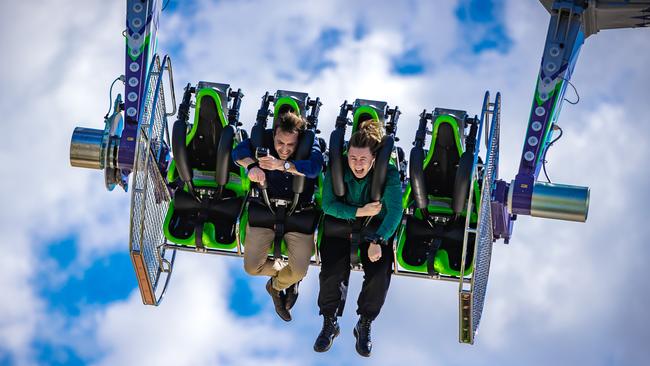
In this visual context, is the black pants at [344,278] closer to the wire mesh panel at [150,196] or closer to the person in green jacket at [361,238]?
the person in green jacket at [361,238]

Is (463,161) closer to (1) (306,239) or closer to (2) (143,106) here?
(1) (306,239)

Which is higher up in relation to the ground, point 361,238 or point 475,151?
point 475,151

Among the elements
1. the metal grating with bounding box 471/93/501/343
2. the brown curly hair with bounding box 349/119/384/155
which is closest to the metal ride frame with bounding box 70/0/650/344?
the metal grating with bounding box 471/93/501/343

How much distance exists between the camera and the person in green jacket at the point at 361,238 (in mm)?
17219

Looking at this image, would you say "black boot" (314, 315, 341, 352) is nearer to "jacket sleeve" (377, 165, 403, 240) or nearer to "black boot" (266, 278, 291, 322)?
"black boot" (266, 278, 291, 322)

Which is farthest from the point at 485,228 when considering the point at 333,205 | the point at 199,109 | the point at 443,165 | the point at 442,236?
the point at 199,109

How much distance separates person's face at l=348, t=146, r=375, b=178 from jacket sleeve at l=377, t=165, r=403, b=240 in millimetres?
231

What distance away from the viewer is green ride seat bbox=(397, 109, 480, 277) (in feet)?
58.3

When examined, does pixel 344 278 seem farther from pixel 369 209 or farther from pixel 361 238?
pixel 369 209

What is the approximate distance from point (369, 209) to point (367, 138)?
66 cm

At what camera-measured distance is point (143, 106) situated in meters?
17.8

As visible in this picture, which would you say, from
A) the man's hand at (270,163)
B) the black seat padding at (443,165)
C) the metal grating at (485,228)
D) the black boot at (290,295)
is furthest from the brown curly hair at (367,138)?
the black boot at (290,295)

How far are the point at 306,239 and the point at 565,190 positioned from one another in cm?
249

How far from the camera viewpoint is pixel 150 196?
708 inches
